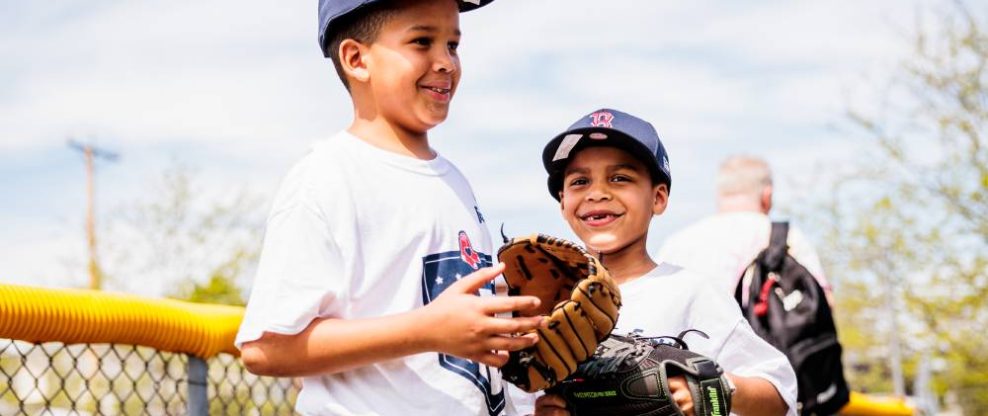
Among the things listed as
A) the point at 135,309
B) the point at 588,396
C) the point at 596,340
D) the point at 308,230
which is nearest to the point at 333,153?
the point at 308,230

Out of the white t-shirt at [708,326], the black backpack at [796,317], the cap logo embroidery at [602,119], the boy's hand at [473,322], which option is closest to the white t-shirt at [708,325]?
the white t-shirt at [708,326]

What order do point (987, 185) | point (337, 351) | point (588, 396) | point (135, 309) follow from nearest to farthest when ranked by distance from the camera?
1. point (337, 351)
2. point (588, 396)
3. point (135, 309)
4. point (987, 185)

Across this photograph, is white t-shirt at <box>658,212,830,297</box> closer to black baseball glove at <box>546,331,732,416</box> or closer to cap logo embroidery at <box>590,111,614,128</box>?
cap logo embroidery at <box>590,111,614,128</box>

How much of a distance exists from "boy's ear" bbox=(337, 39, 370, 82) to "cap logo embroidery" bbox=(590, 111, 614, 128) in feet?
2.92

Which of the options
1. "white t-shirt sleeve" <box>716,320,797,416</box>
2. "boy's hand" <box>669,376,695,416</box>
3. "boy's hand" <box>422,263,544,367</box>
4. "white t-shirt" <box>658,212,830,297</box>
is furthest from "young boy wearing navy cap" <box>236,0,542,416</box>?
"white t-shirt" <box>658,212,830,297</box>

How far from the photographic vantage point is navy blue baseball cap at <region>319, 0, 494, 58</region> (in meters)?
2.15

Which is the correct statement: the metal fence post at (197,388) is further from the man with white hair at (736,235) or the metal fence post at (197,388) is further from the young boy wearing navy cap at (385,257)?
the man with white hair at (736,235)

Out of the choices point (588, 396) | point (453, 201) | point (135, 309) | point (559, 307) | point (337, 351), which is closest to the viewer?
point (337, 351)

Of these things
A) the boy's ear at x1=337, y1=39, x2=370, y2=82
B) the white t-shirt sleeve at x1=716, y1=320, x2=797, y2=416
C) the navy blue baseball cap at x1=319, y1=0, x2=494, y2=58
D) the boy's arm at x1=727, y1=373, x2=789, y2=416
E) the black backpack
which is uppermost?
the navy blue baseball cap at x1=319, y1=0, x2=494, y2=58

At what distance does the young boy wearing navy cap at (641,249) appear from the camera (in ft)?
8.86

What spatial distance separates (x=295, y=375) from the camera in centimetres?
191

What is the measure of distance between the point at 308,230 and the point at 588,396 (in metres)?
0.82

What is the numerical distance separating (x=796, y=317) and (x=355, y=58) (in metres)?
2.82

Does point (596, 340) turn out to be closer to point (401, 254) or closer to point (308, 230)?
point (401, 254)
